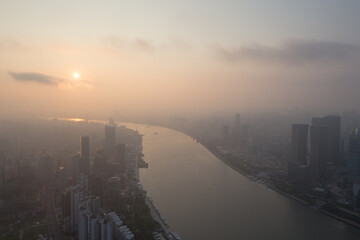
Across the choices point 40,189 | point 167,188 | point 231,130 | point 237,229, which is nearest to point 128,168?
point 167,188

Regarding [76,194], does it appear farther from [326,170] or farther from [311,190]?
[326,170]

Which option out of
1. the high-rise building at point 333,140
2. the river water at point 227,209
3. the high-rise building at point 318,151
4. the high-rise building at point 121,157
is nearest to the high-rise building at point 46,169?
the high-rise building at point 121,157

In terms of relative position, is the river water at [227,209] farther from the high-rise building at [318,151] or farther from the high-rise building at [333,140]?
the high-rise building at [333,140]

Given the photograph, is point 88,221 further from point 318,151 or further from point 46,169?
point 318,151

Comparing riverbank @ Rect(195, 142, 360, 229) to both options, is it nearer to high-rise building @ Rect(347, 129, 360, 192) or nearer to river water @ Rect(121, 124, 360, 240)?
river water @ Rect(121, 124, 360, 240)

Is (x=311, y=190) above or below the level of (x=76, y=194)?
below

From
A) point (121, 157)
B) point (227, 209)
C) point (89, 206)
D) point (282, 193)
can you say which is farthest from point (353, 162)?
point (121, 157)

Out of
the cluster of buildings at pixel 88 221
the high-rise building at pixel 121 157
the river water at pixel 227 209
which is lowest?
the river water at pixel 227 209
